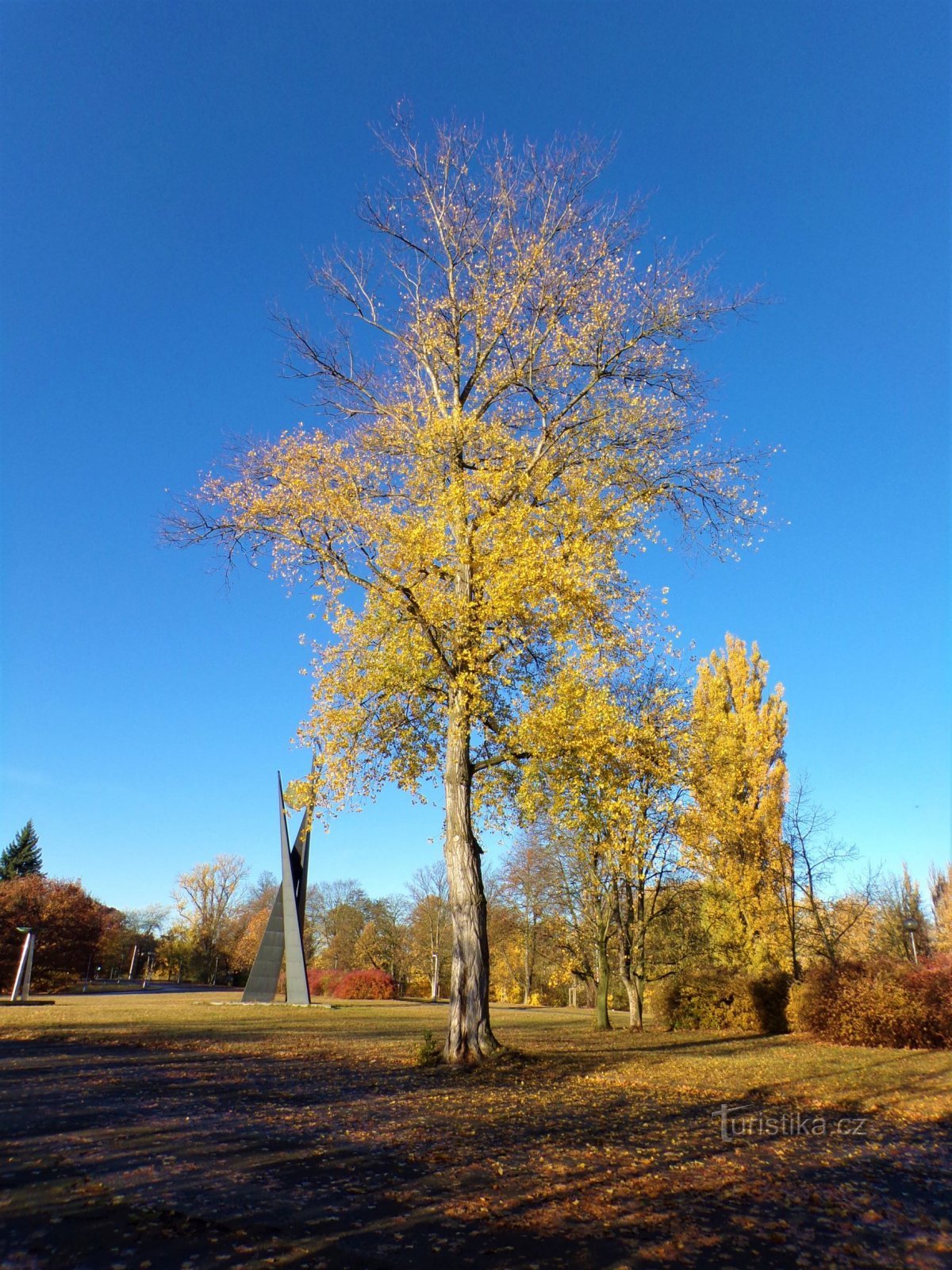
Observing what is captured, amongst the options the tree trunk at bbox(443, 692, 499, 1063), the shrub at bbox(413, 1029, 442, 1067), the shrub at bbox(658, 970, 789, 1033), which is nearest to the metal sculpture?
the shrub at bbox(658, 970, 789, 1033)

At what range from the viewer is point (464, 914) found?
12.1 m

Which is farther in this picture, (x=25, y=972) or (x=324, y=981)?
(x=324, y=981)

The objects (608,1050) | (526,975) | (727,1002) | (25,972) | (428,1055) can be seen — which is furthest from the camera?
(526,975)

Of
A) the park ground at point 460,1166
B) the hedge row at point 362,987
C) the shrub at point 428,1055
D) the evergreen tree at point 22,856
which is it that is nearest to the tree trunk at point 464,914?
the shrub at point 428,1055

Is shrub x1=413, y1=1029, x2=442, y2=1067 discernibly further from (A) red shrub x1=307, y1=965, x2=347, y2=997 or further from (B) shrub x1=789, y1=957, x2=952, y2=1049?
(A) red shrub x1=307, y1=965, x2=347, y2=997

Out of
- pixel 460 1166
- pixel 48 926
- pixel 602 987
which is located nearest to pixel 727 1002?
pixel 602 987

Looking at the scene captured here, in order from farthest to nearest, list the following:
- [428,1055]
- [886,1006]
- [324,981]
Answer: [324,981] → [886,1006] → [428,1055]

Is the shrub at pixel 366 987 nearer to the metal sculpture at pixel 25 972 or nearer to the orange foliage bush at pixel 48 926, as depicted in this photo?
the orange foliage bush at pixel 48 926

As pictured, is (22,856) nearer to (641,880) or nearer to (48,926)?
(48,926)

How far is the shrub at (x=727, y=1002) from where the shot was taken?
22.8m

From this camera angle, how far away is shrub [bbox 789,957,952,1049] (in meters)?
17.1

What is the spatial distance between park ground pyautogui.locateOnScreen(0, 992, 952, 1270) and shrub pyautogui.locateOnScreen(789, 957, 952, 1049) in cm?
590

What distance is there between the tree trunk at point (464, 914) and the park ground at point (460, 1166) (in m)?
0.57

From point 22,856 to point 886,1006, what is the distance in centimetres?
6492
